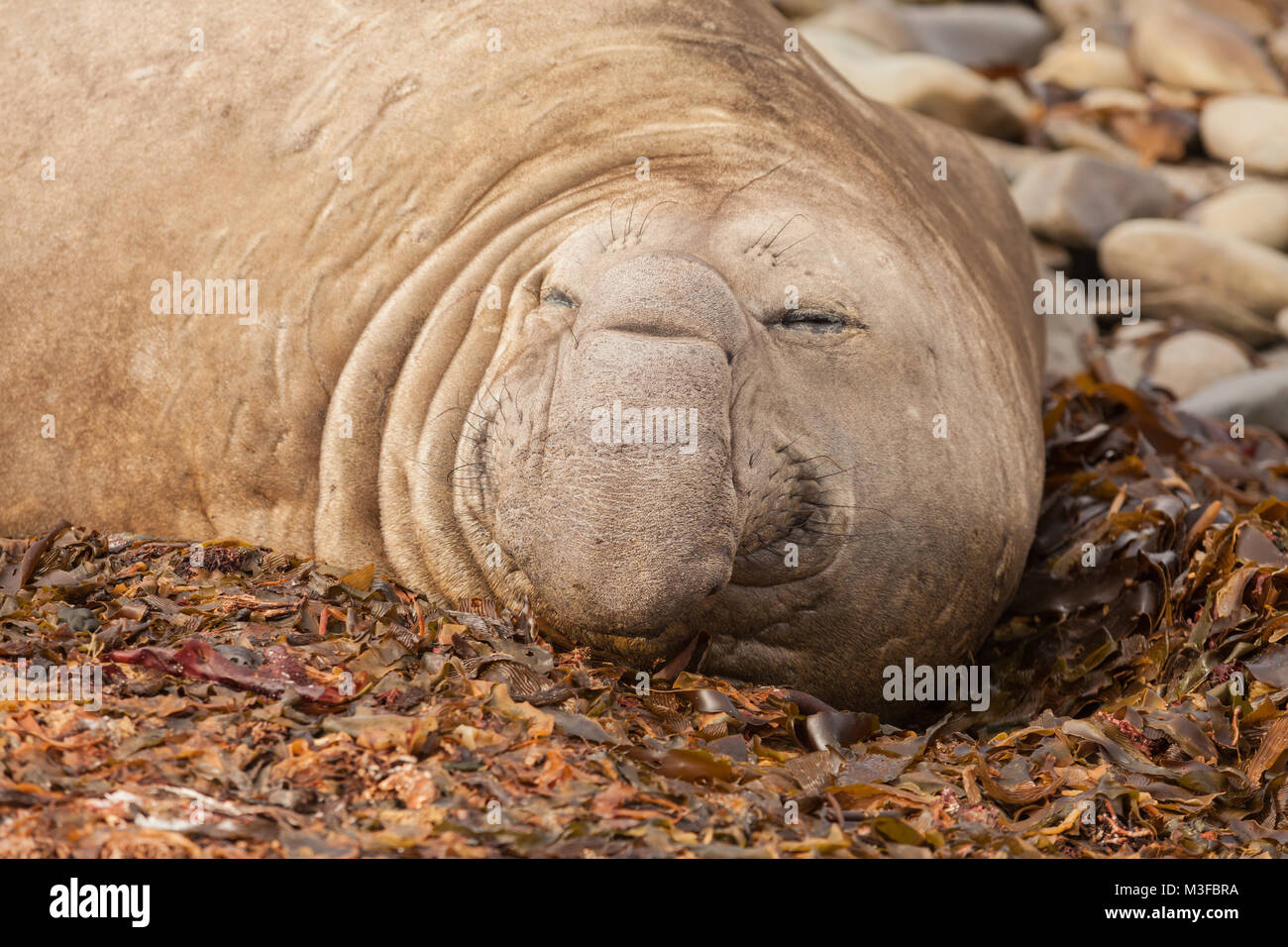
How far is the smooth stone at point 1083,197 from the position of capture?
34.8 feet

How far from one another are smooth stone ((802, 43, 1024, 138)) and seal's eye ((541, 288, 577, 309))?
8221mm

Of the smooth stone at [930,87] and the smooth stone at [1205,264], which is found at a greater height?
the smooth stone at [930,87]

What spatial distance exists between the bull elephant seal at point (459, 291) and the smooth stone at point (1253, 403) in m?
3.20

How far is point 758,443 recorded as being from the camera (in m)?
3.83

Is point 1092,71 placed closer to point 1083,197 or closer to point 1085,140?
point 1085,140

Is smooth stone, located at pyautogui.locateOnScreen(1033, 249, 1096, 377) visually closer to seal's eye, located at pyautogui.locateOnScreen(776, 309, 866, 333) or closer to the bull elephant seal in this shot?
the bull elephant seal

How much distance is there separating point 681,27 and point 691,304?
1.46 meters

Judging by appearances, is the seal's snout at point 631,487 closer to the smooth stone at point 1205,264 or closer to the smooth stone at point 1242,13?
the smooth stone at point 1205,264

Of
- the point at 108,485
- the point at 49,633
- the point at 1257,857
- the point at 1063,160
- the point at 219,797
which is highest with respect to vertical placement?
the point at 1063,160

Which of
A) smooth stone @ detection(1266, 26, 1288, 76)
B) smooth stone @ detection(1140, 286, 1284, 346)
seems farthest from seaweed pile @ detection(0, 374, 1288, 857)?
smooth stone @ detection(1266, 26, 1288, 76)

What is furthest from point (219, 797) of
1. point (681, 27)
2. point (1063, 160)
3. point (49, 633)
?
point (1063, 160)

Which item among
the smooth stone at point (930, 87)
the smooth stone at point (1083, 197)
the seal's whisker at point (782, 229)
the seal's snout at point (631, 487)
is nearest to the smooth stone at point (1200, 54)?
the smooth stone at point (930, 87)

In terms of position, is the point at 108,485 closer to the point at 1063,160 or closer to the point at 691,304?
the point at 691,304

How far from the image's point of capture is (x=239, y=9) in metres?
4.73
